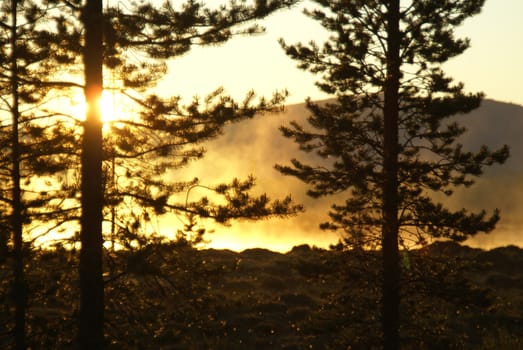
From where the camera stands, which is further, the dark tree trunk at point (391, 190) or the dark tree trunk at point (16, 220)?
the dark tree trunk at point (391, 190)

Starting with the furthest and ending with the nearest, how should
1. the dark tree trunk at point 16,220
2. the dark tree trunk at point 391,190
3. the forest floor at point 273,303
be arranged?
the dark tree trunk at point 391,190
the forest floor at point 273,303
the dark tree trunk at point 16,220

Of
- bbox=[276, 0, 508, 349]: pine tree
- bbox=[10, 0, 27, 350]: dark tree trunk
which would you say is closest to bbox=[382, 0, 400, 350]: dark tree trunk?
bbox=[276, 0, 508, 349]: pine tree

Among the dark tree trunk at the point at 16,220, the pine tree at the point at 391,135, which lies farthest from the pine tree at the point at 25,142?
the pine tree at the point at 391,135

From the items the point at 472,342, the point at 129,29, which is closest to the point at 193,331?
the point at 472,342

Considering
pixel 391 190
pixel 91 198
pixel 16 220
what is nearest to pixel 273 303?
pixel 391 190

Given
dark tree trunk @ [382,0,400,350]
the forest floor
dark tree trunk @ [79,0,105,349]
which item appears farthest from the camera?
dark tree trunk @ [382,0,400,350]

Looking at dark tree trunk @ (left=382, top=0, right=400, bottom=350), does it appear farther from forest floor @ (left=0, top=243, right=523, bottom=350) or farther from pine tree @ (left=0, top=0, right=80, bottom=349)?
pine tree @ (left=0, top=0, right=80, bottom=349)

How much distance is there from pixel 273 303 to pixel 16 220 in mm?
13209

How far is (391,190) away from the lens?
639 inches

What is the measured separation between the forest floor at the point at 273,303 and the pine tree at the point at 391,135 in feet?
2.72

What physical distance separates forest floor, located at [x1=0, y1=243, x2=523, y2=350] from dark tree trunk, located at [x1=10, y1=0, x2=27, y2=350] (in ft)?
1.18

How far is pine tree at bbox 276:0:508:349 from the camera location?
16391mm

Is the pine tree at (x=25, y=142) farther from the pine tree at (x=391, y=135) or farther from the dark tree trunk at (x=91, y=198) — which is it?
the pine tree at (x=391, y=135)

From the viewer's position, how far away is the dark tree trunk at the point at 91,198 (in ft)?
38.2
